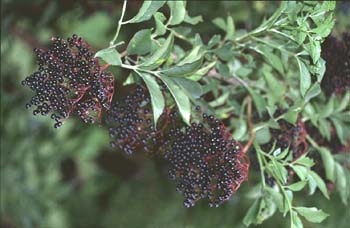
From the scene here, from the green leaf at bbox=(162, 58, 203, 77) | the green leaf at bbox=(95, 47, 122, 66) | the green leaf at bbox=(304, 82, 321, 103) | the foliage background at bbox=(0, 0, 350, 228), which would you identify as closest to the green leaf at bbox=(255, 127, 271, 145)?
the green leaf at bbox=(304, 82, 321, 103)

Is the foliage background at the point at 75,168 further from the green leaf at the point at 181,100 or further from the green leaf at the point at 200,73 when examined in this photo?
the green leaf at the point at 181,100

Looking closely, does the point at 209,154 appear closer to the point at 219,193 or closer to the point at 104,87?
the point at 219,193

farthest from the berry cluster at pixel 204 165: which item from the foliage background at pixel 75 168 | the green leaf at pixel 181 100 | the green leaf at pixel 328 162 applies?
the foliage background at pixel 75 168

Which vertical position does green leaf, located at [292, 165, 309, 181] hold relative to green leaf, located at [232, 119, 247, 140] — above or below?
below

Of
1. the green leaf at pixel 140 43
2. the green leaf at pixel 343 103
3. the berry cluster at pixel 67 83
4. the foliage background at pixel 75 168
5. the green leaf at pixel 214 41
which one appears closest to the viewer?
the berry cluster at pixel 67 83

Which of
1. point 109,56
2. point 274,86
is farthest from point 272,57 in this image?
point 109,56

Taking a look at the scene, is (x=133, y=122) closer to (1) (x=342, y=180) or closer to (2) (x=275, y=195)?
(2) (x=275, y=195)

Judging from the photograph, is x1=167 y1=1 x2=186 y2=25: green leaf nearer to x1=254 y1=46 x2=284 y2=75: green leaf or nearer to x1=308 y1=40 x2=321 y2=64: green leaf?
x1=254 y1=46 x2=284 y2=75: green leaf
